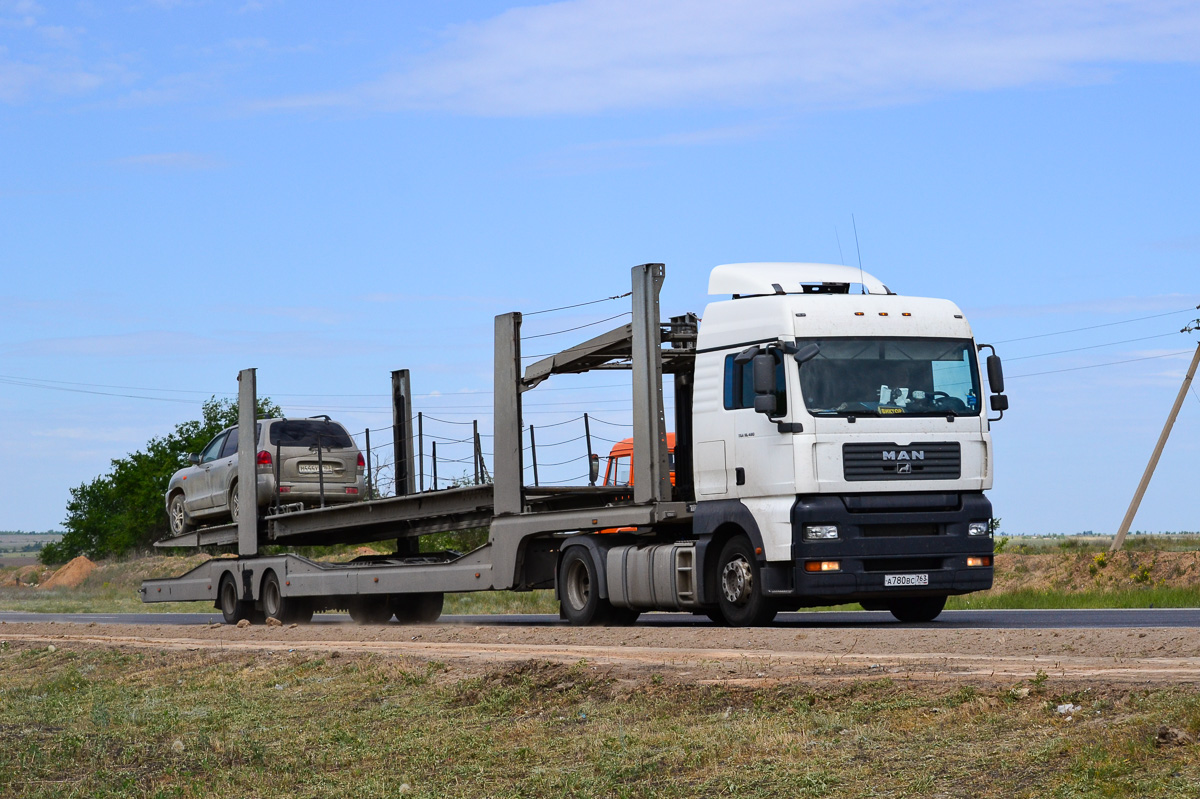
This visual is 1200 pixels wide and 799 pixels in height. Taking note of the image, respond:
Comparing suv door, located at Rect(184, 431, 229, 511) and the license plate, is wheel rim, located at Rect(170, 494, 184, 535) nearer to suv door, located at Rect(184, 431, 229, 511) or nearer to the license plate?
suv door, located at Rect(184, 431, 229, 511)

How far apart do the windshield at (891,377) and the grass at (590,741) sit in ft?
16.1

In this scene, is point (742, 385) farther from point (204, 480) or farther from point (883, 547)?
point (204, 480)

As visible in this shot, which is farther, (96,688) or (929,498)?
(929,498)

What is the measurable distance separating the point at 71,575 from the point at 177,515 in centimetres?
4331

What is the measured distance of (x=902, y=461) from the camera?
15.4m

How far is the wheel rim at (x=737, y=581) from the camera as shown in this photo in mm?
15820

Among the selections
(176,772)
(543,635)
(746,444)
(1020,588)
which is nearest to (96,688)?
(543,635)

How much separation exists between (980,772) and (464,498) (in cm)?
1360

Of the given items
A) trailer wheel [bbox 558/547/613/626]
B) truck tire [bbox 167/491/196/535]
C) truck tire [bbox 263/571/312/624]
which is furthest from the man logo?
truck tire [bbox 167/491/196/535]

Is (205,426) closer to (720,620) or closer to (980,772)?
(720,620)

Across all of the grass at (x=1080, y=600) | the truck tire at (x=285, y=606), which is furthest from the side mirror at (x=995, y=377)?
the truck tire at (x=285, y=606)

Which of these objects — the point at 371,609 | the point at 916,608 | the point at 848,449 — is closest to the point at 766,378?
the point at 848,449

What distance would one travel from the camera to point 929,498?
15.6 metres

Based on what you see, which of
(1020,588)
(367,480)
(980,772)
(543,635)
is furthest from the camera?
(1020,588)
